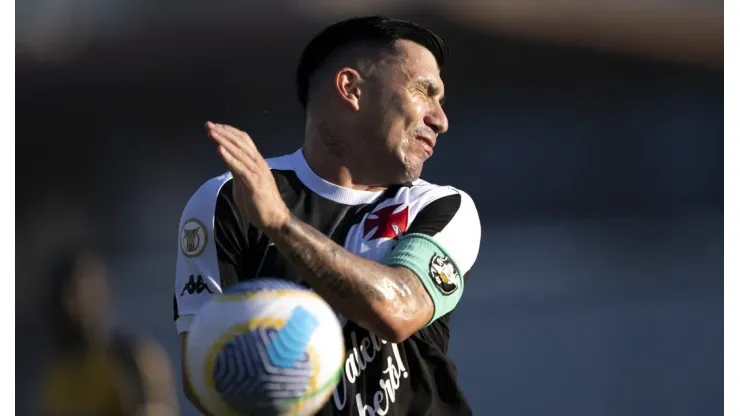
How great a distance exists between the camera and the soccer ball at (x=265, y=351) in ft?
7.50

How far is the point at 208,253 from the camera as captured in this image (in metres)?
2.77

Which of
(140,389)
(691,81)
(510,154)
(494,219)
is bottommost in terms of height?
(140,389)

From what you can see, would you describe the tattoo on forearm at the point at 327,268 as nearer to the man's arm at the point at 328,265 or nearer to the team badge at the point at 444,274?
the man's arm at the point at 328,265

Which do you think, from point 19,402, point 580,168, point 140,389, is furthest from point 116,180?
point 580,168

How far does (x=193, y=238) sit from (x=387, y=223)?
1.74ft

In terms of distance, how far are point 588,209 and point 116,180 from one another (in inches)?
110

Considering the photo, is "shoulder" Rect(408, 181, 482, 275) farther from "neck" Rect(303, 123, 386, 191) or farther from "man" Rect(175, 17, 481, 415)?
"neck" Rect(303, 123, 386, 191)

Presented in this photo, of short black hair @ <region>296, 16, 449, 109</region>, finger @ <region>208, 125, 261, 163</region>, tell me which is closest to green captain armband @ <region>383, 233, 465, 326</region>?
finger @ <region>208, 125, 261, 163</region>

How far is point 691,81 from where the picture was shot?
6.38 m

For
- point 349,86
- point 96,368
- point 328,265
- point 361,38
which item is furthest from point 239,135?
point 96,368

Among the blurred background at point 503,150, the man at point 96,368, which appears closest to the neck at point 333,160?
the man at point 96,368

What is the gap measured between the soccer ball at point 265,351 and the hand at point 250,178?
6.2 inches

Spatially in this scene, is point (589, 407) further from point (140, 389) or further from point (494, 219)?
point (140, 389)

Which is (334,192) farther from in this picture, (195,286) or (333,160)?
(195,286)
